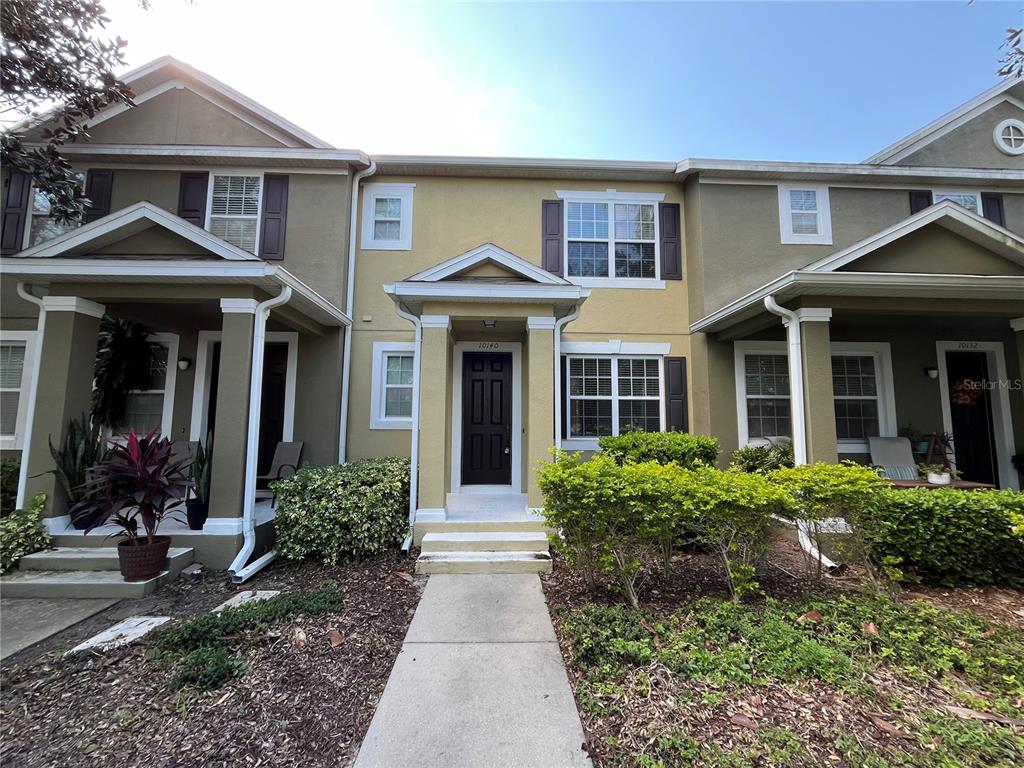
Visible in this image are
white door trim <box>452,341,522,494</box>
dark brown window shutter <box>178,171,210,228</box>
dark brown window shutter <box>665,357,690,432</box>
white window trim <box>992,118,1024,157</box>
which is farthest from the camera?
white window trim <box>992,118,1024,157</box>

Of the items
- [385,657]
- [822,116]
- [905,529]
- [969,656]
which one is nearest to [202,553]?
[385,657]

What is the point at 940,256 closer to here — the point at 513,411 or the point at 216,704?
the point at 513,411

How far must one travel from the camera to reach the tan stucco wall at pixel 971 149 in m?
7.95

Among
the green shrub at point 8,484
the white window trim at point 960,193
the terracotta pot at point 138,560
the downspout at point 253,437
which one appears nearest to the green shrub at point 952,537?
the white window trim at point 960,193

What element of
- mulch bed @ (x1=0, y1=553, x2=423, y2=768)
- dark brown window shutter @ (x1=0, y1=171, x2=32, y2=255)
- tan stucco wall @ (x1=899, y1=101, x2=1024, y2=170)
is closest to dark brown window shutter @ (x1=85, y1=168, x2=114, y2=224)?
dark brown window shutter @ (x1=0, y1=171, x2=32, y2=255)

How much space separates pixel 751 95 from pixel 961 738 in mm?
11716

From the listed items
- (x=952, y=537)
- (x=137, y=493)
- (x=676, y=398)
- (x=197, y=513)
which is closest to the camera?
(x=952, y=537)

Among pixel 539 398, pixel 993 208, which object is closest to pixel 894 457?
pixel 993 208

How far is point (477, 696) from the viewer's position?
2.61m

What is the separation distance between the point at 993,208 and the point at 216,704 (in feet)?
43.2

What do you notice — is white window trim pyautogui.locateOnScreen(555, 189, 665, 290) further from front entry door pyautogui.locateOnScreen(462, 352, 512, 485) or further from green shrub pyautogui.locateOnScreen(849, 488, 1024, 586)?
green shrub pyautogui.locateOnScreen(849, 488, 1024, 586)

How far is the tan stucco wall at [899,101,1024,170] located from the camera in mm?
7953

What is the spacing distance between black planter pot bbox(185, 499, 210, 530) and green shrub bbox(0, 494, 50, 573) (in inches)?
60.3

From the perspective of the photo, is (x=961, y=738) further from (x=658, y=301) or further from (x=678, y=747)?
(x=658, y=301)
